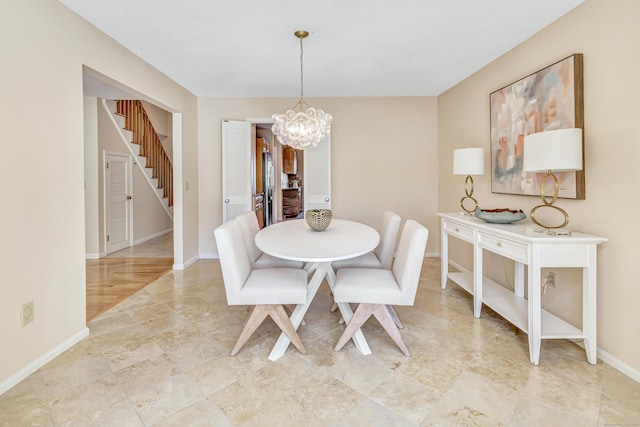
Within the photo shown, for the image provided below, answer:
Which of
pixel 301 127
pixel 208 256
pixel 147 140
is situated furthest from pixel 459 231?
pixel 147 140

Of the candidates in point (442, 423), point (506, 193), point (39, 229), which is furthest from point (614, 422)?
point (39, 229)

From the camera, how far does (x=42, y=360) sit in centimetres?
190

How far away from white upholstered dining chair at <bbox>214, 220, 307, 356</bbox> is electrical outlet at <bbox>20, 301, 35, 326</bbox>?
3.71 ft

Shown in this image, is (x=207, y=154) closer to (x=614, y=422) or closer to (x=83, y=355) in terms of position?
(x=83, y=355)

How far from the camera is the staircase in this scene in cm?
503

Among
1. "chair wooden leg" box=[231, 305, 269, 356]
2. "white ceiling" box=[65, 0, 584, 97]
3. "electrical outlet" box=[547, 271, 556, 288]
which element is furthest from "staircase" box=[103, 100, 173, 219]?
"electrical outlet" box=[547, 271, 556, 288]

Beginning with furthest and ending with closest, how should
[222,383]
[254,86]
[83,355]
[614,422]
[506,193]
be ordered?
[254,86]
[506,193]
[83,355]
[222,383]
[614,422]

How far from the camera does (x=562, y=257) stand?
186 centimetres

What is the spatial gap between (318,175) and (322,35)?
206 centimetres

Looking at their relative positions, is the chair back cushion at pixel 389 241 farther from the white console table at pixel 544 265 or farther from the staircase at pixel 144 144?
the staircase at pixel 144 144

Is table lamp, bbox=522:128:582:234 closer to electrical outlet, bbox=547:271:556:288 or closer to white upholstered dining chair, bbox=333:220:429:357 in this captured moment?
electrical outlet, bbox=547:271:556:288

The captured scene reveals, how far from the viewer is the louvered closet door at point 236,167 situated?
14.3 feet

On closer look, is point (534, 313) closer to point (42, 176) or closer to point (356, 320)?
point (356, 320)

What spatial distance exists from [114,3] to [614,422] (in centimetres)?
368
